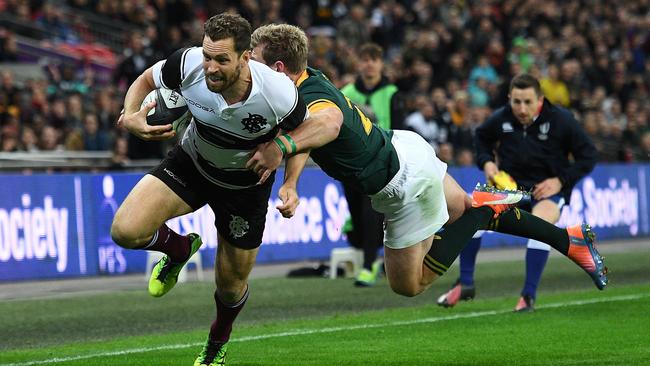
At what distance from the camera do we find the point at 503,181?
1124cm

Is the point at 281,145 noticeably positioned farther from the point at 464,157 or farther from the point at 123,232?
the point at 464,157

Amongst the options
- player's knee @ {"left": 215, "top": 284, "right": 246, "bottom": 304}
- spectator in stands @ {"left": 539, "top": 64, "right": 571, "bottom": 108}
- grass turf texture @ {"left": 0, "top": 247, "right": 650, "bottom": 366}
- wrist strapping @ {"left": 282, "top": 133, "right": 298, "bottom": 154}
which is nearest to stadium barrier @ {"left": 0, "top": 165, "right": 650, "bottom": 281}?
grass turf texture @ {"left": 0, "top": 247, "right": 650, "bottom": 366}

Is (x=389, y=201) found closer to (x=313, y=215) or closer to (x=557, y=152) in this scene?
(x=557, y=152)

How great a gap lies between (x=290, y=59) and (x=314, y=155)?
27.2 inches

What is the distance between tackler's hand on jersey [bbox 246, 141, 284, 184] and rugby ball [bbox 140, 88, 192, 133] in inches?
30.4

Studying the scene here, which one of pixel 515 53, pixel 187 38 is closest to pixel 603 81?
pixel 515 53

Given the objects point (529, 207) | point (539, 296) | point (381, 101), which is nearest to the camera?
point (529, 207)

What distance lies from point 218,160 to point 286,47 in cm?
82

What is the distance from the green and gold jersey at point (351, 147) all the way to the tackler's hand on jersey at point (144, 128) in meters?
0.87

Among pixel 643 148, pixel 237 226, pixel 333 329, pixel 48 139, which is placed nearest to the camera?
pixel 237 226

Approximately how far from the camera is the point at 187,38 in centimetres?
2188

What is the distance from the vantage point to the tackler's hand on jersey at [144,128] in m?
7.50

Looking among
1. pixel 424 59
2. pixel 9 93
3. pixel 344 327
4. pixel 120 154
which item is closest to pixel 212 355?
pixel 344 327

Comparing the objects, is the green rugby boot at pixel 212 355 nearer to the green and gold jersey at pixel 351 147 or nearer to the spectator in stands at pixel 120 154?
the green and gold jersey at pixel 351 147
